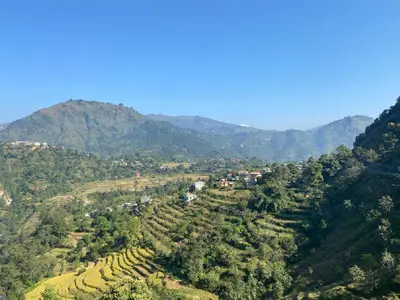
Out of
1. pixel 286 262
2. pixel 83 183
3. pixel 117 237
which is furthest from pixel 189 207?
pixel 83 183

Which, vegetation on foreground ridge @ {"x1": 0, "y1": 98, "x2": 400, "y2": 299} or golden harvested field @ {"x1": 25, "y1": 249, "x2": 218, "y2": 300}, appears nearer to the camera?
vegetation on foreground ridge @ {"x1": 0, "y1": 98, "x2": 400, "y2": 299}

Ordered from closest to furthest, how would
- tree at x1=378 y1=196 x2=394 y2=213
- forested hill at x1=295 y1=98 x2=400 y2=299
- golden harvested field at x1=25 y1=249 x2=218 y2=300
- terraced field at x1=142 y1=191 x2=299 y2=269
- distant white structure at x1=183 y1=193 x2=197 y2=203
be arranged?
forested hill at x1=295 y1=98 x2=400 y2=299 → tree at x1=378 y1=196 x2=394 y2=213 → golden harvested field at x1=25 y1=249 x2=218 y2=300 → terraced field at x1=142 y1=191 x2=299 y2=269 → distant white structure at x1=183 y1=193 x2=197 y2=203

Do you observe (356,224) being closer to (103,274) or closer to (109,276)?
(109,276)

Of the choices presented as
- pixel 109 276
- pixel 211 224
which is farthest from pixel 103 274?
pixel 211 224

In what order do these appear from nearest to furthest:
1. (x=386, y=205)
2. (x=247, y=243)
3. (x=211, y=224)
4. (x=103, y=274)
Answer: (x=386, y=205) < (x=247, y=243) < (x=103, y=274) < (x=211, y=224)

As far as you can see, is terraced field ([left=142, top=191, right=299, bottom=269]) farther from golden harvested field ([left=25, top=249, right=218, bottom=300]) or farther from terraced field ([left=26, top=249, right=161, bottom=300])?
golden harvested field ([left=25, top=249, right=218, bottom=300])

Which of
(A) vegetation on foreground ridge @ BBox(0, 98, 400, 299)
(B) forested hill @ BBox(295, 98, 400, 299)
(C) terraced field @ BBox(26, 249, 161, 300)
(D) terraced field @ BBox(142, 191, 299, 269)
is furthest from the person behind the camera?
(D) terraced field @ BBox(142, 191, 299, 269)

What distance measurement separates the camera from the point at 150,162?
186375 millimetres

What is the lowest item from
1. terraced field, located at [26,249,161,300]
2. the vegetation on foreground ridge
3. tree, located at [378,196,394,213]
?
terraced field, located at [26,249,161,300]

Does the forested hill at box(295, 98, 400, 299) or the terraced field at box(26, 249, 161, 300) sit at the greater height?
the forested hill at box(295, 98, 400, 299)

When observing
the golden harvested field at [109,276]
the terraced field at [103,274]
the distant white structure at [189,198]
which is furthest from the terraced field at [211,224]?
the golden harvested field at [109,276]

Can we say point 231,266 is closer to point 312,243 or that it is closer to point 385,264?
point 312,243

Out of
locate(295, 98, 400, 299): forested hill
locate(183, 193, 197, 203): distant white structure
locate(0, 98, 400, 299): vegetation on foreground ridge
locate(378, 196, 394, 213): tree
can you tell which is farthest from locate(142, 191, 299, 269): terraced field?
locate(378, 196, 394, 213): tree

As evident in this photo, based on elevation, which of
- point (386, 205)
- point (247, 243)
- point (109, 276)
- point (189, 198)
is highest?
point (386, 205)
